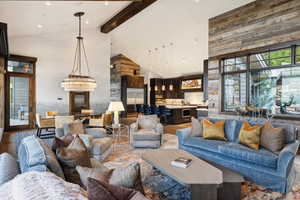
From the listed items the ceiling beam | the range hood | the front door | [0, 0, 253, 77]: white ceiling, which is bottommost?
the front door

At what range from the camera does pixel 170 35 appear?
7902 mm

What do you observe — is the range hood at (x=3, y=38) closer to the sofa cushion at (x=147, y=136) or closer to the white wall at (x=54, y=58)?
the white wall at (x=54, y=58)

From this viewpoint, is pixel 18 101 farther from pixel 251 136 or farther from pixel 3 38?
pixel 251 136

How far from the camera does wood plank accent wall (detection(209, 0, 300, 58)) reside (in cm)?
430

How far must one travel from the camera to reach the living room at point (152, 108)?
179 cm

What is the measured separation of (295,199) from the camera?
7.82ft

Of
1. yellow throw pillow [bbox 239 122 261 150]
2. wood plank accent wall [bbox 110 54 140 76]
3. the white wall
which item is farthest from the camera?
wood plank accent wall [bbox 110 54 140 76]

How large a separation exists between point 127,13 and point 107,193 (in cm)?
676

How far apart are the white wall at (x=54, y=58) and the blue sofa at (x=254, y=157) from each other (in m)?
5.94

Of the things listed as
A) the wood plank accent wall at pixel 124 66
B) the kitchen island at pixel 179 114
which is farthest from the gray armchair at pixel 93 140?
the wood plank accent wall at pixel 124 66

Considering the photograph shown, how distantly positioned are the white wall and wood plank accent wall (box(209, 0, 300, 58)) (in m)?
5.04

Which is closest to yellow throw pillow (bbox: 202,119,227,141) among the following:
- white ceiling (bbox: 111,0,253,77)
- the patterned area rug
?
the patterned area rug

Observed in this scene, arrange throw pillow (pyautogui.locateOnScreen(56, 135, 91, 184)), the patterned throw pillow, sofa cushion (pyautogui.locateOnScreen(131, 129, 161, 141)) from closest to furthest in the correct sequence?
the patterned throw pillow
throw pillow (pyautogui.locateOnScreen(56, 135, 91, 184))
sofa cushion (pyautogui.locateOnScreen(131, 129, 161, 141))

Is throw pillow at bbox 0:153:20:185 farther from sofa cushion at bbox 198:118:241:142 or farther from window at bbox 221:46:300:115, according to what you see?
window at bbox 221:46:300:115
